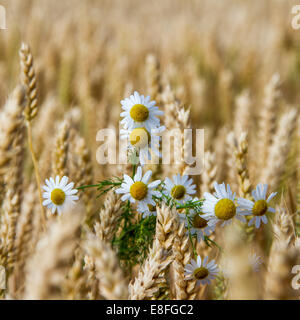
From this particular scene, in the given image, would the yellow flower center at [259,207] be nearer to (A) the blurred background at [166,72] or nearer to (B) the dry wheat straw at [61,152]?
(B) the dry wheat straw at [61,152]

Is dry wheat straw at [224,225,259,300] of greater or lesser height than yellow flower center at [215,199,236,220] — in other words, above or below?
below

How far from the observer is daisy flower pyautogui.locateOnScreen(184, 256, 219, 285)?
2.21 ft

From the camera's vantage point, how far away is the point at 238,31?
12.1 feet

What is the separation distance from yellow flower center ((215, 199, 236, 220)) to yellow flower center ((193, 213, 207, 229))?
0.14 feet

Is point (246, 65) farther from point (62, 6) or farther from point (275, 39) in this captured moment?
point (62, 6)

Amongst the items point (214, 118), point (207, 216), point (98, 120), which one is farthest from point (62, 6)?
point (207, 216)

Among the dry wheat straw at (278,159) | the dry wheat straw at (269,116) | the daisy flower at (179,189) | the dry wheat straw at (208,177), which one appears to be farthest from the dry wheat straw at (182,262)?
the dry wheat straw at (269,116)

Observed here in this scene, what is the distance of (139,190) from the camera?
26.8 inches

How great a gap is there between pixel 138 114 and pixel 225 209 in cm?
26

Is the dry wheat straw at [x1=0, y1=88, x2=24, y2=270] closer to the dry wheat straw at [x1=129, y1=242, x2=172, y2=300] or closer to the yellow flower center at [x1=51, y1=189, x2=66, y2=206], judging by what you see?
the yellow flower center at [x1=51, y1=189, x2=66, y2=206]

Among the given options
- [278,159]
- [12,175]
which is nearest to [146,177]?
[12,175]

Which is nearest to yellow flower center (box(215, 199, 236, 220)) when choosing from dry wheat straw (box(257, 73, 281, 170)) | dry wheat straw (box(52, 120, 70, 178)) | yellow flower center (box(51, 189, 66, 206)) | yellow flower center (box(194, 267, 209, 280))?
yellow flower center (box(194, 267, 209, 280))

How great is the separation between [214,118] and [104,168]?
1.28 meters

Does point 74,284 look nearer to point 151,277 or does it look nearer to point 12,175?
point 151,277
